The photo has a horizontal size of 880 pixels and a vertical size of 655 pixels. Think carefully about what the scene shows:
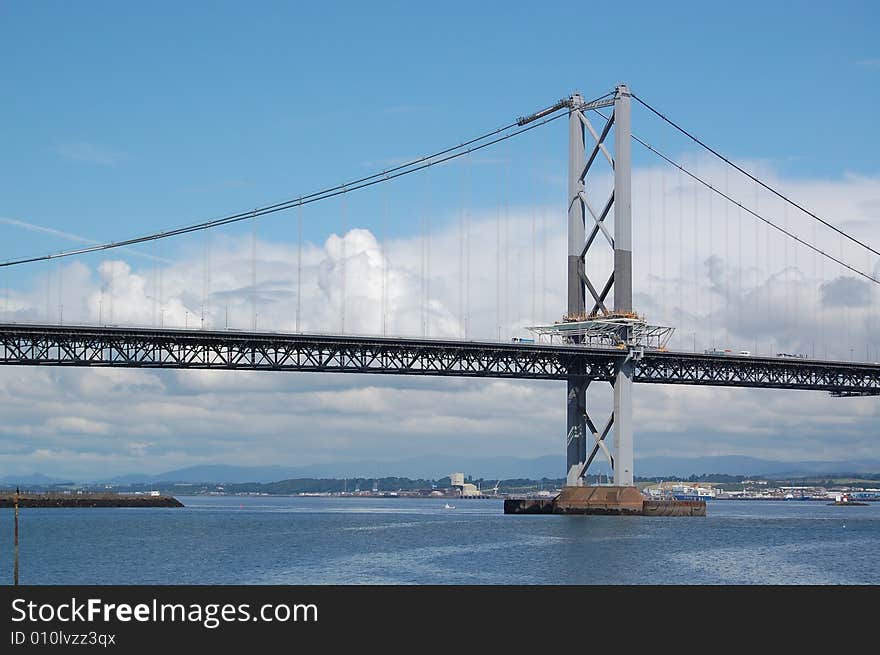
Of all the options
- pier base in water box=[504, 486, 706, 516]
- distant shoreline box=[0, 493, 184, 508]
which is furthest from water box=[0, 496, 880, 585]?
distant shoreline box=[0, 493, 184, 508]

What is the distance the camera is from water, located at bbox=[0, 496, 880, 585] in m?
49.8

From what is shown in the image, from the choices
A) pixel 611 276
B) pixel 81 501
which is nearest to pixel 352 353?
pixel 611 276

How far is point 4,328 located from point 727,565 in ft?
161

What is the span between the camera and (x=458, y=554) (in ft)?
198

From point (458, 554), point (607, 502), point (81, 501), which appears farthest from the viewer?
point (81, 501)

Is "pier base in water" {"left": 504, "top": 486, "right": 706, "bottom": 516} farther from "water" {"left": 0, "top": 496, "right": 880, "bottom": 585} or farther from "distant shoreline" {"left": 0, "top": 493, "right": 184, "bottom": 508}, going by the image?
"distant shoreline" {"left": 0, "top": 493, "right": 184, "bottom": 508}

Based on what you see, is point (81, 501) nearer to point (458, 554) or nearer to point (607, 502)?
point (607, 502)

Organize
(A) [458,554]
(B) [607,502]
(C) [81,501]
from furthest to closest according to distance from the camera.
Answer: (C) [81,501] < (B) [607,502] < (A) [458,554]

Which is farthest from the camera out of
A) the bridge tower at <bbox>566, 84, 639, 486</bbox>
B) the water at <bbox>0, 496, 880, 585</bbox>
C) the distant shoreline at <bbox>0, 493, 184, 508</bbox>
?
the distant shoreline at <bbox>0, 493, 184, 508</bbox>
